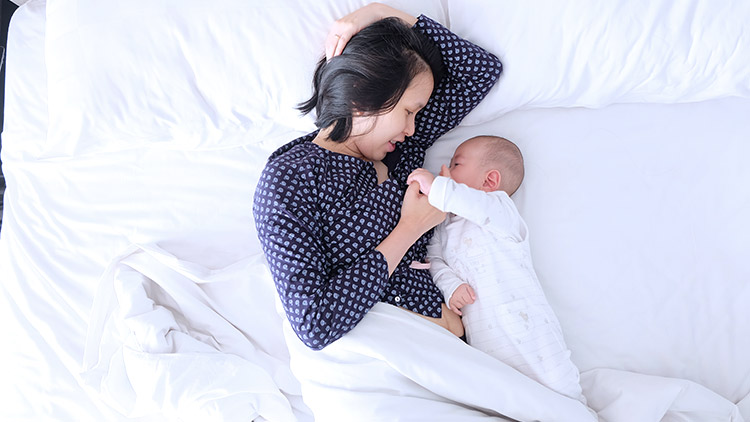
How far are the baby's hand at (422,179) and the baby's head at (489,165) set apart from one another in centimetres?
12

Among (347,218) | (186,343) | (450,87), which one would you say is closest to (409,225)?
(347,218)

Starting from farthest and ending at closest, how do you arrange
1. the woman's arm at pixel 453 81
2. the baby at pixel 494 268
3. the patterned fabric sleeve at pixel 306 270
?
the woman's arm at pixel 453 81 → the baby at pixel 494 268 → the patterned fabric sleeve at pixel 306 270

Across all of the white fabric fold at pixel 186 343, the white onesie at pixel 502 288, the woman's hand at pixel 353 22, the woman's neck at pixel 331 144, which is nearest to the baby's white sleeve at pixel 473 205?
the white onesie at pixel 502 288

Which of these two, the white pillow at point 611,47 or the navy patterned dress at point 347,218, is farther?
the white pillow at point 611,47

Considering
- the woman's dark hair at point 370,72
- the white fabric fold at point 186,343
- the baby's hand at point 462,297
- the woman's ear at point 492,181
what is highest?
the woman's dark hair at point 370,72

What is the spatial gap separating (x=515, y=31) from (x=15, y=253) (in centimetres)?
151

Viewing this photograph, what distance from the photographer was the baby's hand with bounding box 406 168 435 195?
130cm

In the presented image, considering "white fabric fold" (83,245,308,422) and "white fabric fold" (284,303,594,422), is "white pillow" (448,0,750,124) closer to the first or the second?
"white fabric fold" (284,303,594,422)

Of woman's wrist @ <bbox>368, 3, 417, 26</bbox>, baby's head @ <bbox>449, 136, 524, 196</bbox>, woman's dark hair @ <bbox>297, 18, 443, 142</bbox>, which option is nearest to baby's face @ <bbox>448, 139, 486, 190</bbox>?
baby's head @ <bbox>449, 136, 524, 196</bbox>

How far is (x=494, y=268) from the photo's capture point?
1293 millimetres

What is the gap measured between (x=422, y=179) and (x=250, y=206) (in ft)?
1.70

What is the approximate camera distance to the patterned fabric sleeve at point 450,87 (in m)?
1.35

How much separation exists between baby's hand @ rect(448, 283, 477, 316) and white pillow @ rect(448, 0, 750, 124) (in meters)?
0.51

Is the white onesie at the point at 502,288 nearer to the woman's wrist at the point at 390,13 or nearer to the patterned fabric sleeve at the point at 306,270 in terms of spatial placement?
the patterned fabric sleeve at the point at 306,270
